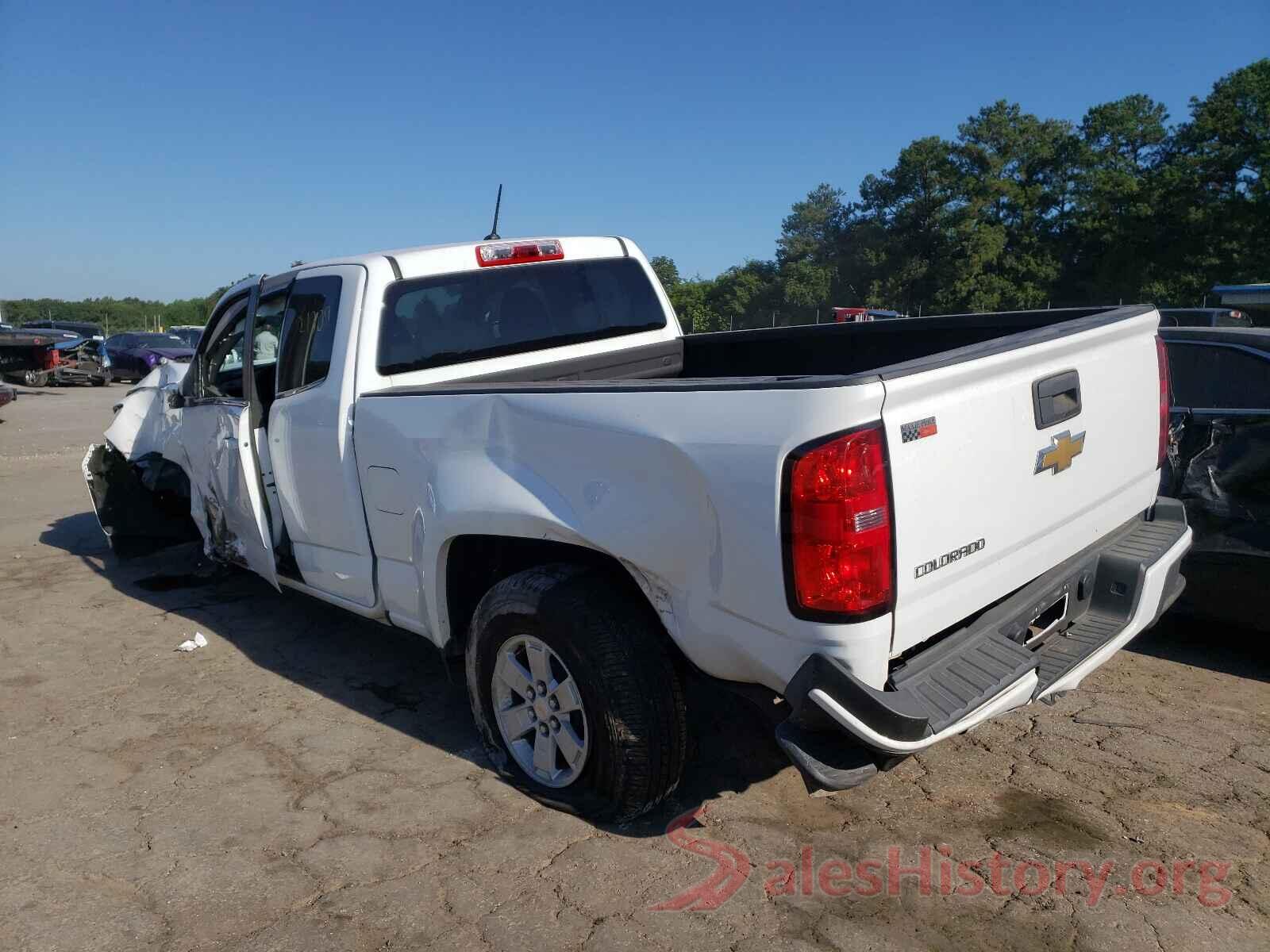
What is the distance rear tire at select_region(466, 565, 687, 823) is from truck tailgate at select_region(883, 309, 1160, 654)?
2.71 feet

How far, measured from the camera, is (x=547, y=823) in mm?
3316

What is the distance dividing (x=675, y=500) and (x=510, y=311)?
80.7 inches

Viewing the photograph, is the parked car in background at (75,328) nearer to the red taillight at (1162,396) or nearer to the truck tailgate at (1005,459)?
the red taillight at (1162,396)

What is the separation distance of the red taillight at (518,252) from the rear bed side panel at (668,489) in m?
1.08

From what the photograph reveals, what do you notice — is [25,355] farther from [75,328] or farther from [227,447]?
[227,447]

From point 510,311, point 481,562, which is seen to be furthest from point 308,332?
point 481,562

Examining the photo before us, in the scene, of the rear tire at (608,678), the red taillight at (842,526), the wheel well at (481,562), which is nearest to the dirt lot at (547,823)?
the rear tire at (608,678)

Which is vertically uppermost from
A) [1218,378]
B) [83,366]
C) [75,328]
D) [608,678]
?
[75,328]

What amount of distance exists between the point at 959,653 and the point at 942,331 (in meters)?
1.93

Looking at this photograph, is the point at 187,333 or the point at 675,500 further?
the point at 187,333

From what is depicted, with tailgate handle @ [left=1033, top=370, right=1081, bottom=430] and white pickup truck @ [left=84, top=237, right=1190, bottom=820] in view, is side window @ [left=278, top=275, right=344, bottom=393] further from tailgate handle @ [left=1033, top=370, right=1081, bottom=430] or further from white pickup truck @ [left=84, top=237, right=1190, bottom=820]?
tailgate handle @ [left=1033, top=370, right=1081, bottom=430]

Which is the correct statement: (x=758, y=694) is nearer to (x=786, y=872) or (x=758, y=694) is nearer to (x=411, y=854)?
(x=786, y=872)

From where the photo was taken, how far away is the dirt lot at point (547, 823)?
275 cm

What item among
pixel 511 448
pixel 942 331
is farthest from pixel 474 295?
pixel 942 331
